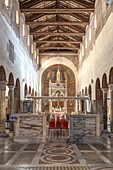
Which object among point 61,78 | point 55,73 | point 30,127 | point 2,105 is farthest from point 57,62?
point 30,127

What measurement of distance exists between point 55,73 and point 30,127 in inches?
1102

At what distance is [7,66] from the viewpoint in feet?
57.4

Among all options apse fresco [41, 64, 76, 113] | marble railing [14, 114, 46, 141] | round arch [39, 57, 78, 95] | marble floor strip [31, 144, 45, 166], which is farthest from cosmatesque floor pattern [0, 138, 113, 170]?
apse fresco [41, 64, 76, 113]

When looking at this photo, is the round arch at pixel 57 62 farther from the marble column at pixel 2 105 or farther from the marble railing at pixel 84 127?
the marble railing at pixel 84 127

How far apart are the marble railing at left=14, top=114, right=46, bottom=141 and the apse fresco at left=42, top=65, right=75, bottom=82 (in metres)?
27.2

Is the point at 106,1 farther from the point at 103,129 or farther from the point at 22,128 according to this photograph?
the point at 22,128

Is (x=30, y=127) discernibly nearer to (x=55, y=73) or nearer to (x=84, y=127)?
(x=84, y=127)

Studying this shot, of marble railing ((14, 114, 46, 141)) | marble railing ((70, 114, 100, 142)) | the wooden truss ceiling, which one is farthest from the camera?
the wooden truss ceiling

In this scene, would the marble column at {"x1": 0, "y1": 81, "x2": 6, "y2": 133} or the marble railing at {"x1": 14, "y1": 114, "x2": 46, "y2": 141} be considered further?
the marble column at {"x1": 0, "y1": 81, "x2": 6, "y2": 133}

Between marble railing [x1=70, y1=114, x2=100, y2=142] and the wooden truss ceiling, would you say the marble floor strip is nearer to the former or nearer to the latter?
marble railing [x1=70, y1=114, x2=100, y2=142]

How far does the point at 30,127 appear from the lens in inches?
566

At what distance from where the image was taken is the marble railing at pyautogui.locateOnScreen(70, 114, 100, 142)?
14.4m

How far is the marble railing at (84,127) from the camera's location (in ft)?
47.4

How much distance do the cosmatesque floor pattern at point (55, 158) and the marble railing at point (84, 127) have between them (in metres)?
1.35
